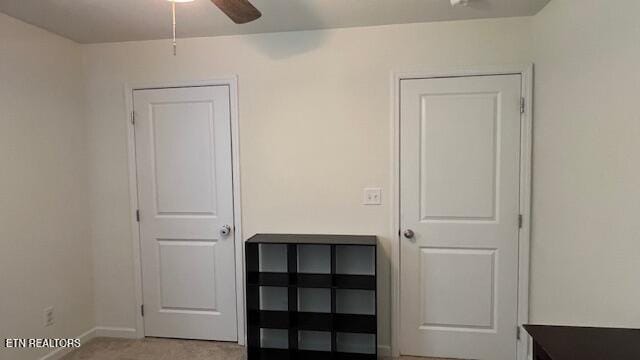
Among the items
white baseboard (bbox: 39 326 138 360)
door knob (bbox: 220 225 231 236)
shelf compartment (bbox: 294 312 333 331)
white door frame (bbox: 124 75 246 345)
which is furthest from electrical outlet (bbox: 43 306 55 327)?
shelf compartment (bbox: 294 312 333 331)

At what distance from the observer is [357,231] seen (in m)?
2.54

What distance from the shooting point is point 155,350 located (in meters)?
2.64

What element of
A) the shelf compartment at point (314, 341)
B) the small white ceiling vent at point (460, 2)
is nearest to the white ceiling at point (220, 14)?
the small white ceiling vent at point (460, 2)

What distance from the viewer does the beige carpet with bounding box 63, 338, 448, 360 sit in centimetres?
255

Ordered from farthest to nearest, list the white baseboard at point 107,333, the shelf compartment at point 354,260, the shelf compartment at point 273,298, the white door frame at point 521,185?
the white baseboard at point 107,333 → the shelf compartment at point 273,298 → the shelf compartment at point 354,260 → the white door frame at point 521,185

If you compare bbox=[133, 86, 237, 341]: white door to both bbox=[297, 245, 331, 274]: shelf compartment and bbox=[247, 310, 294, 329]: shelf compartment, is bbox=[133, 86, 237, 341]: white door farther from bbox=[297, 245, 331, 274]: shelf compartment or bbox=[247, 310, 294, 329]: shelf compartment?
bbox=[297, 245, 331, 274]: shelf compartment

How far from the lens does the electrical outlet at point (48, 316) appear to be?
242cm

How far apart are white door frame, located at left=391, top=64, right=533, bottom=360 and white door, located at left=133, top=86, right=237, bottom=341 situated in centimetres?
121

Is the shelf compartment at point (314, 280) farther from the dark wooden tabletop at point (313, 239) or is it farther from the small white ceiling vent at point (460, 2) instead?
the small white ceiling vent at point (460, 2)

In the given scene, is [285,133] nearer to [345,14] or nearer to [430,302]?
[345,14]

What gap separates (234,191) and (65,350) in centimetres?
171

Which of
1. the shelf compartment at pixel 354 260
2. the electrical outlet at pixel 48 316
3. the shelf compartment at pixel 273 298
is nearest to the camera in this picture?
the electrical outlet at pixel 48 316

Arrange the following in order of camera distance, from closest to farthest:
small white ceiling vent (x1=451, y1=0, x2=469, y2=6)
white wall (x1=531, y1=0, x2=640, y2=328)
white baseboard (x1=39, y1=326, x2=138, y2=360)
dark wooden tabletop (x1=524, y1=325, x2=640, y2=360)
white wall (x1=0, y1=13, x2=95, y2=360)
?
1. dark wooden tabletop (x1=524, y1=325, x2=640, y2=360)
2. white wall (x1=531, y1=0, x2=640, y2=328)
3. small white ceiling vent (x1=451, y1=0, x2=469, y2=6)
4. white wall (x1=0, y1=13, x2=95, y2=360)
5. white baseboard (x1=39, y1=326, x2=138, y2=360)

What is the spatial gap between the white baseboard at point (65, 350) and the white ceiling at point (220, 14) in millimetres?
2269
